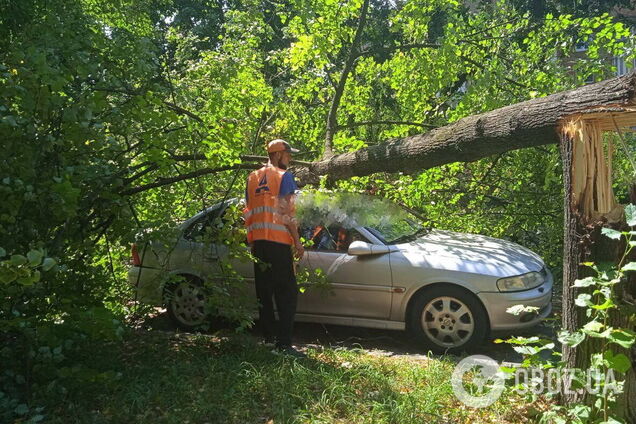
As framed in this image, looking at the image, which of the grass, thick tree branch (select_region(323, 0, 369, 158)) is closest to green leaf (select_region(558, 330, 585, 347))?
the grass

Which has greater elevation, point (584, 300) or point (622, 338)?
point (584, 300)

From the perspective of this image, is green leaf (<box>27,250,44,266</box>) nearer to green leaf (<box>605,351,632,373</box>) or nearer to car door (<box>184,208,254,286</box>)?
car door (<box>184,208,254,286</box>)

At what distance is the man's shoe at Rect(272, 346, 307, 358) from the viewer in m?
4.82

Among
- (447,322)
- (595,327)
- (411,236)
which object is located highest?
(411,236)

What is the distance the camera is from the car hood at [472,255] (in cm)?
554

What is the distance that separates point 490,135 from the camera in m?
4.30

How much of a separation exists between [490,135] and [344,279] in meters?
2.26

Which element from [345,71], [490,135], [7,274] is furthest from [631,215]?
[345,71]

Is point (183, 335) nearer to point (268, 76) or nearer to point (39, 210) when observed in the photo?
point (39, 210)

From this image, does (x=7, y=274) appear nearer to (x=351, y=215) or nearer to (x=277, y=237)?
(x=277, y=237)

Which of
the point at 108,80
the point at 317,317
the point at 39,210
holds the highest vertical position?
the point at 108,80

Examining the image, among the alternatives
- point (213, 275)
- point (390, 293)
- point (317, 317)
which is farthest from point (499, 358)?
point (213, 275)

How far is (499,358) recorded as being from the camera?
17.5ft

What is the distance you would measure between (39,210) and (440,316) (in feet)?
11.9
